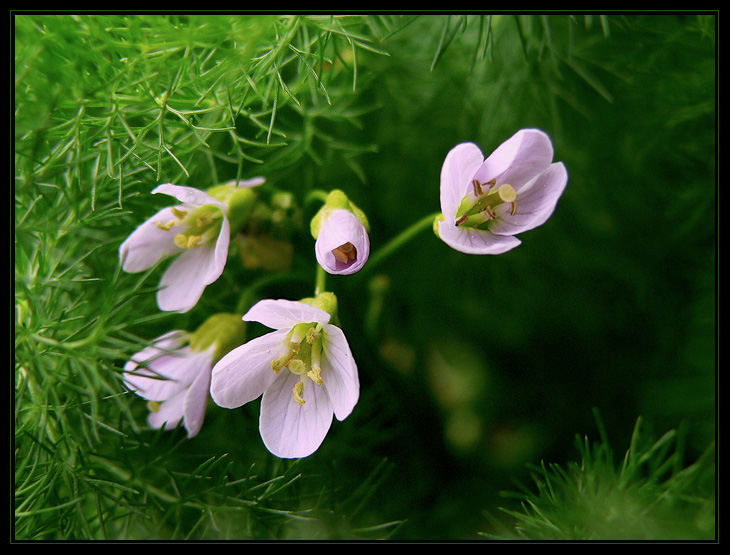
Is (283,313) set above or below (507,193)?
below

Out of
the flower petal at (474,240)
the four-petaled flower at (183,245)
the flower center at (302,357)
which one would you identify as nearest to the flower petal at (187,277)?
the four-petaled flower at (183,245)

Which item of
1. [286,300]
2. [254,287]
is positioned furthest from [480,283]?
[286,300]

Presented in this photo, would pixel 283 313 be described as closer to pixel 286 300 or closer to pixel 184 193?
pixel 286 300

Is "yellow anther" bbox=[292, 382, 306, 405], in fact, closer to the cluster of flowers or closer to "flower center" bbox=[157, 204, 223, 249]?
the cluster of flowers

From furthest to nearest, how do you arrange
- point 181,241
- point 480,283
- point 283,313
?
point 480,283
point 181,241
point 283,313

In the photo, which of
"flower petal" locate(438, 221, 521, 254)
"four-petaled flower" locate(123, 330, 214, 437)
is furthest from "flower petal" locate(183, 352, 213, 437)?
"flower petal" locate(438, 221, 521, 254)

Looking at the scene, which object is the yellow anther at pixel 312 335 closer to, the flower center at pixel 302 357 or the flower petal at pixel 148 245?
the flower center at pixel 302 357
